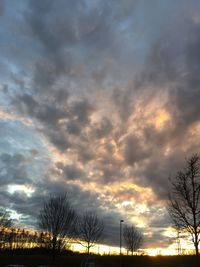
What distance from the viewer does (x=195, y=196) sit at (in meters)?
23.0

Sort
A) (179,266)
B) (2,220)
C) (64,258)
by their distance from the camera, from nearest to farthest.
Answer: (179,266), (2,220), (64,258)

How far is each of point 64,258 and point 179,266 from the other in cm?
2533

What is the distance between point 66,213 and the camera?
4606cm

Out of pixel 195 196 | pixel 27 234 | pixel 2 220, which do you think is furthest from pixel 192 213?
pixel 27 234

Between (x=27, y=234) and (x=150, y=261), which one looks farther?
(x=27, y=234)

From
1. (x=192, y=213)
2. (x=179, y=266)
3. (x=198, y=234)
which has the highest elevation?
(x=192, y=213)

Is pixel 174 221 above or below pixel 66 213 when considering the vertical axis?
below

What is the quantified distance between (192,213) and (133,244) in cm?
6561

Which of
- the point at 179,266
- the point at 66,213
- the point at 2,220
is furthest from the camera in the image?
the point at 2,220

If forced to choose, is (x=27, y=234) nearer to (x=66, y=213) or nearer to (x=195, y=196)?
(x=66, y=213)

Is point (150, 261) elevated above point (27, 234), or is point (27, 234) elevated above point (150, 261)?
point (27, 234)

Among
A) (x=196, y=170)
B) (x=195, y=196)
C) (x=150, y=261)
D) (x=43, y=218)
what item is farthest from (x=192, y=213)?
(x=150, y=261)

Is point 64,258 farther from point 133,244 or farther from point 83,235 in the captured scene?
point 133,244

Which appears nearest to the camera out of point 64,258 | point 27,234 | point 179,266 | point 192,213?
point 192,213
